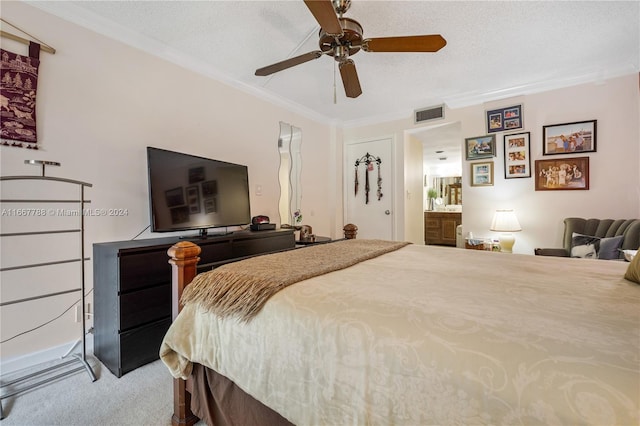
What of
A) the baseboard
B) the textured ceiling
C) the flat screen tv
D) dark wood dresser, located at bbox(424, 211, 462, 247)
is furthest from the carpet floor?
dark wood dresser, located at bbox(424, 211, 462, 247)

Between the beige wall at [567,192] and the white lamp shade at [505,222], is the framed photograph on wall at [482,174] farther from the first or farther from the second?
the white lamp shade at [505,222]

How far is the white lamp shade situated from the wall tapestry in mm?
4389

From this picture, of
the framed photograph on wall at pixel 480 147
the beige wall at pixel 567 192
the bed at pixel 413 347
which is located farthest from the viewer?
the framed photograph on wall at pixel 480 147

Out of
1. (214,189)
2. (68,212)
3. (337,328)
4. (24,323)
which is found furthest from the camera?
(214,189)

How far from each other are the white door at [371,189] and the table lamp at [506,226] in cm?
148

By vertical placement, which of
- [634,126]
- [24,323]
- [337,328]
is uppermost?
[634,126]

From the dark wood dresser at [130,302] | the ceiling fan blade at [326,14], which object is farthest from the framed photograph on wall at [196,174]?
the ceiling fan blade at [326,14]

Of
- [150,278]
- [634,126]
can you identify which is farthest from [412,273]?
[634,126]

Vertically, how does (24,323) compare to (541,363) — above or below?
below

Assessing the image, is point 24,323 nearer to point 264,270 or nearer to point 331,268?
point 264,270

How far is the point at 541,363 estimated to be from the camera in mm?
592

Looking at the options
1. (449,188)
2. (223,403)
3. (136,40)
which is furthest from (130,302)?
(449,188)

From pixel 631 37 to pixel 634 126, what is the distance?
908 millimetres

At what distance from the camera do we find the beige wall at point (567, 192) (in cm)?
289
